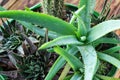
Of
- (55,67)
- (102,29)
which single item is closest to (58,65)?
(55,67)

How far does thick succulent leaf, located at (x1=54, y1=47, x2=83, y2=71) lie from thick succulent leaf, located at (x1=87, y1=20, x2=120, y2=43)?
0.05 m

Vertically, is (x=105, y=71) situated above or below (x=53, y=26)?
below

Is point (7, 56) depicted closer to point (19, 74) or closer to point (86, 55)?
point (19, 74)

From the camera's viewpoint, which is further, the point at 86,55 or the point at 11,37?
the point at 11,37

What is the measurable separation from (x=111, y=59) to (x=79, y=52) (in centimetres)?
7

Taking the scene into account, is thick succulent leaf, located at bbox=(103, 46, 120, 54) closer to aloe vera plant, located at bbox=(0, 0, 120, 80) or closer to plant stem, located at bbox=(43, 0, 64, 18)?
aloe vera plant, located at bbox=(0, 0, 120, 80)

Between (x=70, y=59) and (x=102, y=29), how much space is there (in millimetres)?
83

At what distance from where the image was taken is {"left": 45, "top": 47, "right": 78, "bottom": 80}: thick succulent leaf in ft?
1.81

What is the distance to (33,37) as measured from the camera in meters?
0.65

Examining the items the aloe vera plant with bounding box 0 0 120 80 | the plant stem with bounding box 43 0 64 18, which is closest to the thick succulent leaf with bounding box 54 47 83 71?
the aloe vera plant with bounding box 0 0 120 80

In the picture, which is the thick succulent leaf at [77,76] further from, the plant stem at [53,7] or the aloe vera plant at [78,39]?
the plant stem at [53,7]

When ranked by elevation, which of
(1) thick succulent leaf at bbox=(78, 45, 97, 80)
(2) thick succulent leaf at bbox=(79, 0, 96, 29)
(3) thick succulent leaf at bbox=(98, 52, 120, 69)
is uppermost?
(2) thick succulent leaf at bbox=(79, 0, 96, 29)

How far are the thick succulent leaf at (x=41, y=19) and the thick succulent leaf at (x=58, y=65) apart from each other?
0.13ft

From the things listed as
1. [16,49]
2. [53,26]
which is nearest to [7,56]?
[16,49]
